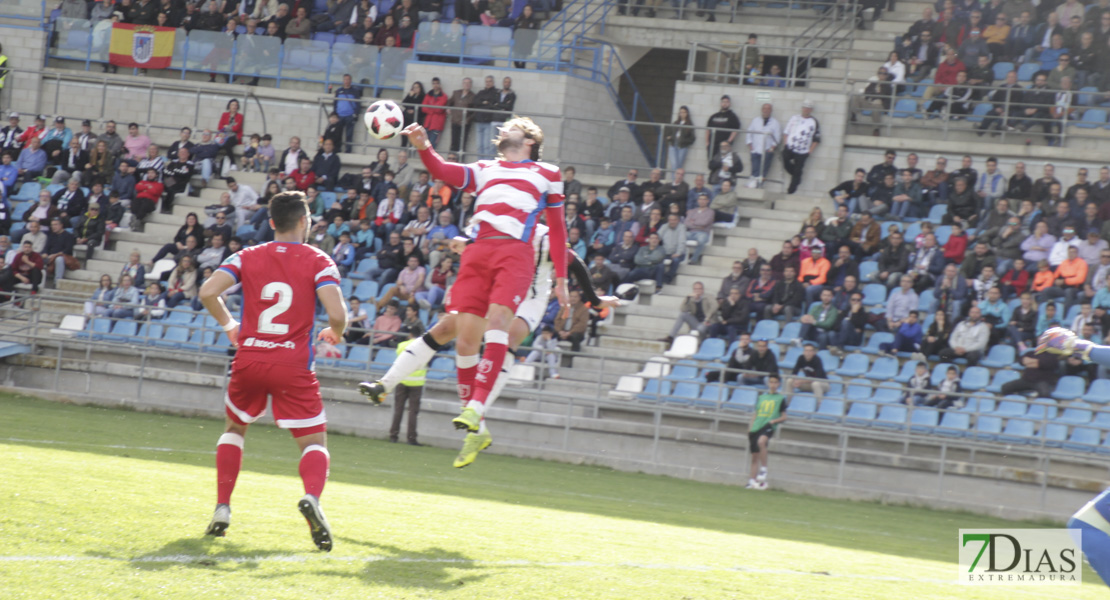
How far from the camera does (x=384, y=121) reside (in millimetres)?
7320

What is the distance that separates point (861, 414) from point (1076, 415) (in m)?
2.82

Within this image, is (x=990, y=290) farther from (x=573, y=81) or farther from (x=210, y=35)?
(x=210, y=35)

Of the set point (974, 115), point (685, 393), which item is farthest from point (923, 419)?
point (974, 115)

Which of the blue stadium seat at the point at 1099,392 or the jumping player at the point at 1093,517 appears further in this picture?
the blue stadium seat at the point at 1099,392

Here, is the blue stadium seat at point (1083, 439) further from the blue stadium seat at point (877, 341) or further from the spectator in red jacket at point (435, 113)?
the spectator in red jacket at point (435, 113)

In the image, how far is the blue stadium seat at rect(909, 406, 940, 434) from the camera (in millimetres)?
15789

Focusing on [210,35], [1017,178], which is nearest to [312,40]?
[210,35]

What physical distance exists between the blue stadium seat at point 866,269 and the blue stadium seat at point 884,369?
6.71 feet

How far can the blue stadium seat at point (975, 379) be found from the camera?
643 inches

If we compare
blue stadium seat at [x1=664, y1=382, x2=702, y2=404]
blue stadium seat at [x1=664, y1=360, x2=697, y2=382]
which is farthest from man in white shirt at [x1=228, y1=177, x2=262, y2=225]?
blue stadium seat at [x1=664, y1=382, x2=702, y2=404]

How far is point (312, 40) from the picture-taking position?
2695 centimetres

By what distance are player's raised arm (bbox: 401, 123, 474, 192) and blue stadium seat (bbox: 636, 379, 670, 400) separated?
32.5 feet

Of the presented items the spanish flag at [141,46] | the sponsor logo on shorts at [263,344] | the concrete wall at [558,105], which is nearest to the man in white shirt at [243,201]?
the concrete wall at [558,105]

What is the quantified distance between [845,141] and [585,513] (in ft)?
48.5
